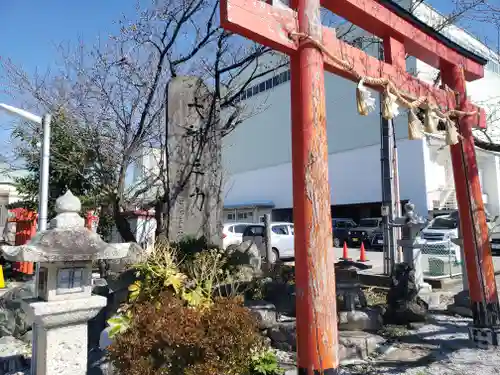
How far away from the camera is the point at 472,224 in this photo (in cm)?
567

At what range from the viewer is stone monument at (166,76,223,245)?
26.4ft

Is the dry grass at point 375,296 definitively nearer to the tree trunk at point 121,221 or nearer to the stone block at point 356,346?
the stone block at point 356,346

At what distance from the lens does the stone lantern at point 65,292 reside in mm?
4234

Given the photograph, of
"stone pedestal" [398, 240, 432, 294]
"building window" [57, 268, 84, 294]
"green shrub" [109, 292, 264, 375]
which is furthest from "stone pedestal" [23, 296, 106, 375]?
"stone pedestal" [398, 240, 432, 294]

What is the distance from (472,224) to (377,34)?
9.80 feet

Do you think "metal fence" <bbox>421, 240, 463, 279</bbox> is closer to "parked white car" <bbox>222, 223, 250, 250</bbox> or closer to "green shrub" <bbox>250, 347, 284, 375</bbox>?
"parked white car" <bbox>222, 223, 250, 250</bbox>

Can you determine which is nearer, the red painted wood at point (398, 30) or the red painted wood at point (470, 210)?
the red painted wood at point (398, 30)

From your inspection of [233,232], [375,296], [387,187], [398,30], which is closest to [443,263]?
[387,187]

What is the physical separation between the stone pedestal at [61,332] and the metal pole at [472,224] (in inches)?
194

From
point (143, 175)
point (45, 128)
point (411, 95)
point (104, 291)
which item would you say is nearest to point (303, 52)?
point (411, 95)

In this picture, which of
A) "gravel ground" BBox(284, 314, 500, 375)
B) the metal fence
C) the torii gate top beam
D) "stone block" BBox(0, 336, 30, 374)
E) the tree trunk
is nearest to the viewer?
the torii gate top beam

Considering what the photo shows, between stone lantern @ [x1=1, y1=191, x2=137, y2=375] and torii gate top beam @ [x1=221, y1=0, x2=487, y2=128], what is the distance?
2718 millimetres

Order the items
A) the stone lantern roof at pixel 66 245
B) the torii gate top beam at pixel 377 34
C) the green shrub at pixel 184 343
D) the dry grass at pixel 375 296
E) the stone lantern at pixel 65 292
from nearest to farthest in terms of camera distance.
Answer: the torii gate top beam at pixel 377 34 < the green shrub at pixel 184 343 < the stone lantern roof at pixel 66 245 < the stone lantern at pixel 65 292 < the dry grass at pixel 375 296

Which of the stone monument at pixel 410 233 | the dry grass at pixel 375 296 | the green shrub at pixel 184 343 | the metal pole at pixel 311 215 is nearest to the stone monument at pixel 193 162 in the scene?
the dry grass at pixel 375 296
